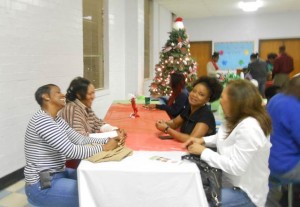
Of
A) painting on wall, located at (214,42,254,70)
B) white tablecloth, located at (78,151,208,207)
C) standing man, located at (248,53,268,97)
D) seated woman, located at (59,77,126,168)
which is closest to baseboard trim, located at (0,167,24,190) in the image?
seated woman, located at (59,77,126,168)

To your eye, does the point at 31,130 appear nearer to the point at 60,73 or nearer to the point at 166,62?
the point at 60,73

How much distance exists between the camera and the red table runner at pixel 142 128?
2.08 meters

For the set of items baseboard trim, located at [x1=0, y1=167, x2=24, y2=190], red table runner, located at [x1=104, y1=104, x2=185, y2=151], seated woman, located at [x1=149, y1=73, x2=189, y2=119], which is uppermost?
seated woman, located at [x1=149, y1=73, x2=189, y2=119]

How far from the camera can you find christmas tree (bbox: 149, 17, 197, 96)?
21.6ft

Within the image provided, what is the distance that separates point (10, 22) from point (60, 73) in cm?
105

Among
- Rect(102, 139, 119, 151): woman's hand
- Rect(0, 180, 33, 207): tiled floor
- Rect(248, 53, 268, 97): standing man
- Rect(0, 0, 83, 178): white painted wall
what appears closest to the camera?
Rect(102, 139, 119, 151): woman's hand

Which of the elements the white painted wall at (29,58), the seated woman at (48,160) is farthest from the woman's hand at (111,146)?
the white painted wall at (29,58)

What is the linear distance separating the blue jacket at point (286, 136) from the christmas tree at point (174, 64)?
4.38 metres

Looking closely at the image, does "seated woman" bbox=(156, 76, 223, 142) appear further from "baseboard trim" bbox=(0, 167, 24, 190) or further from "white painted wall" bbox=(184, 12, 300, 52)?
"white painted wall" bbox=(184, 12, 300, 52)

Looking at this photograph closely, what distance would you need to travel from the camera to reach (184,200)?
1538 millimetres

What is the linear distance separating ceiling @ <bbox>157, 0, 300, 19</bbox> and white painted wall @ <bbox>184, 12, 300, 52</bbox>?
0.78 ft

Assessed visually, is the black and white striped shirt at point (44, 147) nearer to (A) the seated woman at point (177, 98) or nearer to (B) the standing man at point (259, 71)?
(A) the seated woman at point (177, 98)

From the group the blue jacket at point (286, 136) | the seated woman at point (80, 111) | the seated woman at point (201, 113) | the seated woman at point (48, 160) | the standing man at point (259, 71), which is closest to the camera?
the seated woman at point (48, 160)

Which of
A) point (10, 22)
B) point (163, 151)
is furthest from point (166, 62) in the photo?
point (163, 151)
